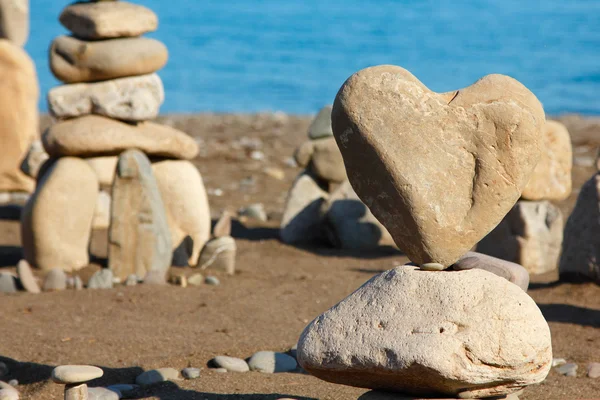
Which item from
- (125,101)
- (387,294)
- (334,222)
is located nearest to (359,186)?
(387,294)

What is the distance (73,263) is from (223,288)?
4.25 ft

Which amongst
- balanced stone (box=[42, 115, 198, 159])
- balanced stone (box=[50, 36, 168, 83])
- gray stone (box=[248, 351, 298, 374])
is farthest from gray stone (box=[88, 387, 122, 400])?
balanced stone (box=[50, 36, 168, 83])

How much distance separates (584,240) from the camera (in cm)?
610

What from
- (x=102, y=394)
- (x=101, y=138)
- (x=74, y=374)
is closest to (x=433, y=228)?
(x=74, y=374)

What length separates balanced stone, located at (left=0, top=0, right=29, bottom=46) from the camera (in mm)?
10500

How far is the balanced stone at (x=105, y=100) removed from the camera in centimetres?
699

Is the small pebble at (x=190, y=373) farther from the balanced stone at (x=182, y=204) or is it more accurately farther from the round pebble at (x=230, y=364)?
the balanced stone at (x=182, y=204)

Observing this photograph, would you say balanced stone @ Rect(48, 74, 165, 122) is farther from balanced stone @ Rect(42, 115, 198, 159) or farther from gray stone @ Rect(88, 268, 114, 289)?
A: gray stone @ Rect(88, 268, 114, 289)

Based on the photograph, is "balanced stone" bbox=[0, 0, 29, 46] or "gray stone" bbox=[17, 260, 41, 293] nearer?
"gray stone" bbox=[17, 260, 41, 293]

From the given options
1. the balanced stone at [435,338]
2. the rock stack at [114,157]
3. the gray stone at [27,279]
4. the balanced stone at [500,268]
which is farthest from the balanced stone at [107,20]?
the balanced stone at [435,338]

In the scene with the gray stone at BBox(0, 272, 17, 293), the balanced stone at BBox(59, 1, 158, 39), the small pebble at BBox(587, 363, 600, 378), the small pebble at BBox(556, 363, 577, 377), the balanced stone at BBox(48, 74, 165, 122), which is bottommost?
the gray stone at BBox(0, 272, 17, 293)

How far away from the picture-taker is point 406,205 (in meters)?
3.76

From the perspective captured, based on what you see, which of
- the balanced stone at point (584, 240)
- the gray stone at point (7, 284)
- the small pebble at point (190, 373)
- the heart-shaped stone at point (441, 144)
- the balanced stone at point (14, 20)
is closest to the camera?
the heart-shaped stone at point (441, 144)

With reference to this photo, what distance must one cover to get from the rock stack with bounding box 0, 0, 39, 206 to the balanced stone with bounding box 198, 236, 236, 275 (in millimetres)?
4345
